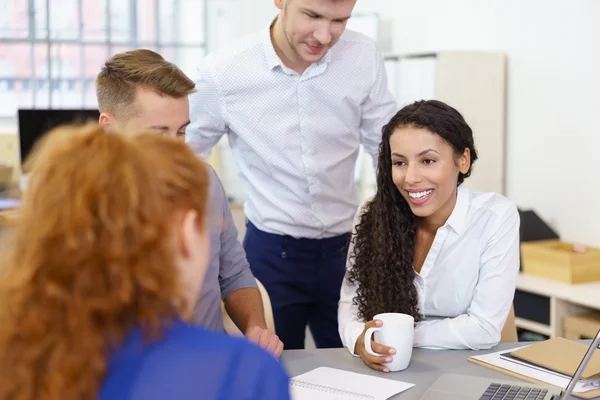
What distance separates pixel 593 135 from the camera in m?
3.29

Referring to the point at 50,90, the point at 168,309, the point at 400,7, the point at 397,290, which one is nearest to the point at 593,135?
the point at 400,7

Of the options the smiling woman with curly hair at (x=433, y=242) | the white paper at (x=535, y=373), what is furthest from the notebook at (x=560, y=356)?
the smiling woman with curly hair at (x=433, y=242)

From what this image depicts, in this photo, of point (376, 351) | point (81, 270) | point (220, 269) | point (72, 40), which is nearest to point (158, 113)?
point (220, 269)

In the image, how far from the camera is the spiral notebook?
1.37 m

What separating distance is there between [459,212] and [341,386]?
60 centimetres

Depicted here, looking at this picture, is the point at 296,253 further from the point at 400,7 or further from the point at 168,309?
the point at 400,7

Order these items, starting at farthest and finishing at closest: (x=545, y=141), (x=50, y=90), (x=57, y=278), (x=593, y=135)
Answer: (x=50, y=90) < (x=545, y=141) < (x=593, y=135) < (x=57, y=278)

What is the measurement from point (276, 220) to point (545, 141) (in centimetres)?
177

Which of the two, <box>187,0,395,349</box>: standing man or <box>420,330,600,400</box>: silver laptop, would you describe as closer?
<box>420,330,600,400</box>: silver laptop

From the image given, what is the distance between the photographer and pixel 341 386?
4.69 ft

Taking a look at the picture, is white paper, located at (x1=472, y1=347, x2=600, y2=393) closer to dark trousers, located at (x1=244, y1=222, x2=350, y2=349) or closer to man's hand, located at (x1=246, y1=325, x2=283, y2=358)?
man's hand, located at (x1=246, y1=325, x2=283, y2=358)

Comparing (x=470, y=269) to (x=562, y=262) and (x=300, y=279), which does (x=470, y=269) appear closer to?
(x=300, y=279)

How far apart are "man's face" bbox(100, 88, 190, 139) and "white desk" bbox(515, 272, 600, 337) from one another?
5.94 ft

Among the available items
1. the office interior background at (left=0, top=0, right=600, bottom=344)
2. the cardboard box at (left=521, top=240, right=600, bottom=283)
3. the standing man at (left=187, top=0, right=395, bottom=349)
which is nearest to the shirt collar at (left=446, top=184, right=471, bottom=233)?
the standing man at (left=187, top=0, right=395, bottom=349)
